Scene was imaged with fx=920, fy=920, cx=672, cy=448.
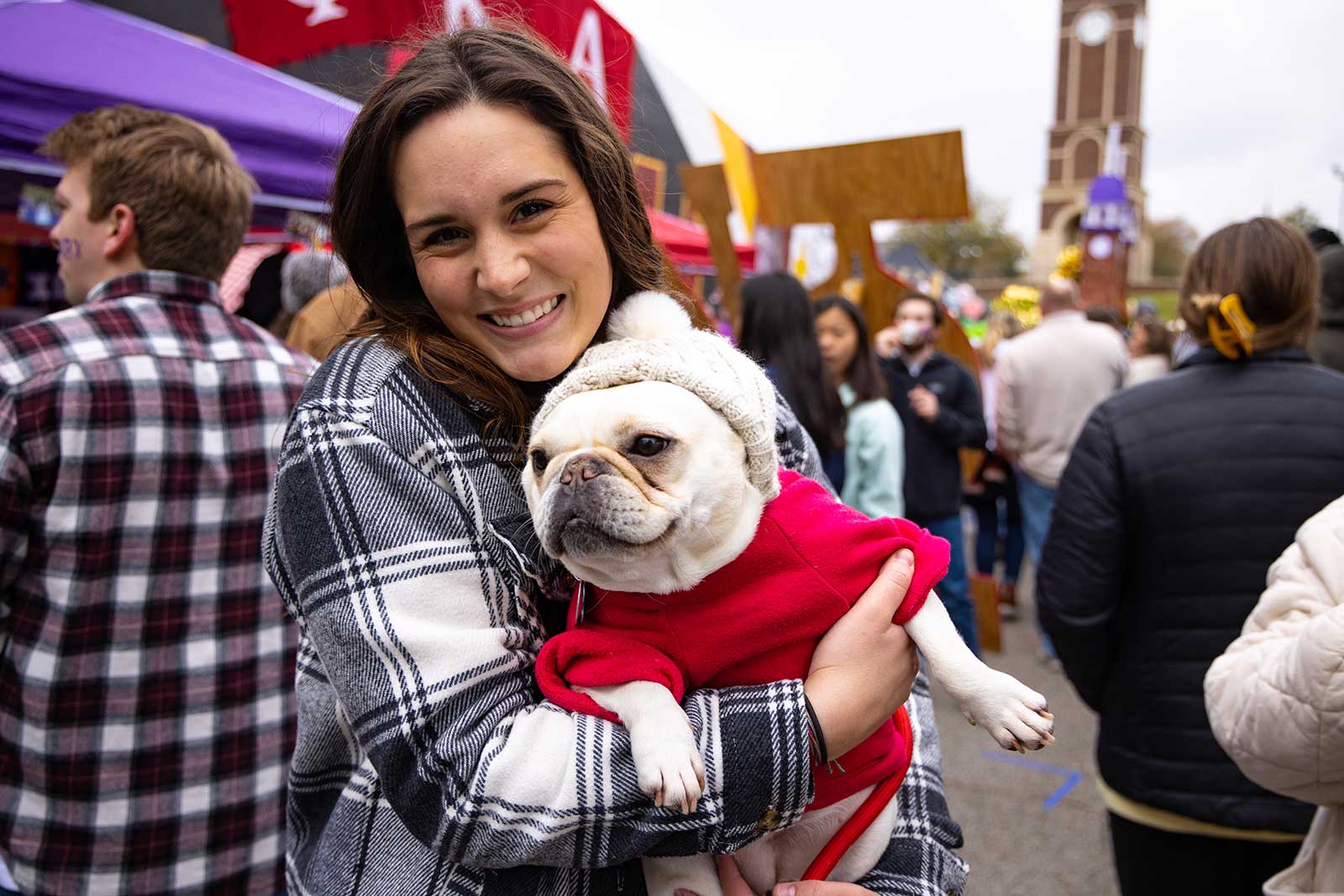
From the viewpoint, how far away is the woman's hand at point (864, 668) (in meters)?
1.27

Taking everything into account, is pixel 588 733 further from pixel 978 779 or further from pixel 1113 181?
pixel 1113 181

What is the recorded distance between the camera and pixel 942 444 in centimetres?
551

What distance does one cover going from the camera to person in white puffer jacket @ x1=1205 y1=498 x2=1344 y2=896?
155cm

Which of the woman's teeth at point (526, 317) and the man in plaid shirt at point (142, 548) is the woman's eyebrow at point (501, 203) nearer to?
the woman's teeth at point (526, 317)

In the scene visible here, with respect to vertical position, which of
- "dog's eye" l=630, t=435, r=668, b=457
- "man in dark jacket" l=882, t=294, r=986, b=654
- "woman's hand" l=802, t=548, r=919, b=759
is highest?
"dog's eye" l=630, t=435, r=668, b=457

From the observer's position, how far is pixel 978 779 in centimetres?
469

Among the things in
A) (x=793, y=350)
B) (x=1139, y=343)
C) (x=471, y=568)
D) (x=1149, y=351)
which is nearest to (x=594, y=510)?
(x=471, y=568)

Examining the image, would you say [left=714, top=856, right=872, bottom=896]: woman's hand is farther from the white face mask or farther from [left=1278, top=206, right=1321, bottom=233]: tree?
the white face mask

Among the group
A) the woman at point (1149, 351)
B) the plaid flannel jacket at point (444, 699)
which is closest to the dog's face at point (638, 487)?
the plaid flannel jacket at point (444, 699)

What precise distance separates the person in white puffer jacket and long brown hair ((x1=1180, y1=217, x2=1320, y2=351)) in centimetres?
103

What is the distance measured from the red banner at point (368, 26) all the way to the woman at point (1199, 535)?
2.48m

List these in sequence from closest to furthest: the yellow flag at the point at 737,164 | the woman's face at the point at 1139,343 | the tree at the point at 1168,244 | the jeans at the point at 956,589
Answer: the jeans at the point at 956,589 → the woman's face at the point at 1139,343 → the yellow flag at the point at 737,164 → the tree at the point at 1168,244

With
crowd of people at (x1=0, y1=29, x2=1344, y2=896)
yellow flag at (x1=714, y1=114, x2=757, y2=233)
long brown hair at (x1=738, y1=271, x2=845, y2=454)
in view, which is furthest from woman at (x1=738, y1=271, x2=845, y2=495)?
yellow flag at (x1=714, y1=114, x2=757, y2=233)

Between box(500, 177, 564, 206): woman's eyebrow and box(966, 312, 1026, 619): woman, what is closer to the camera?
box(500, 177, 564, 206): woman's eyebrow
